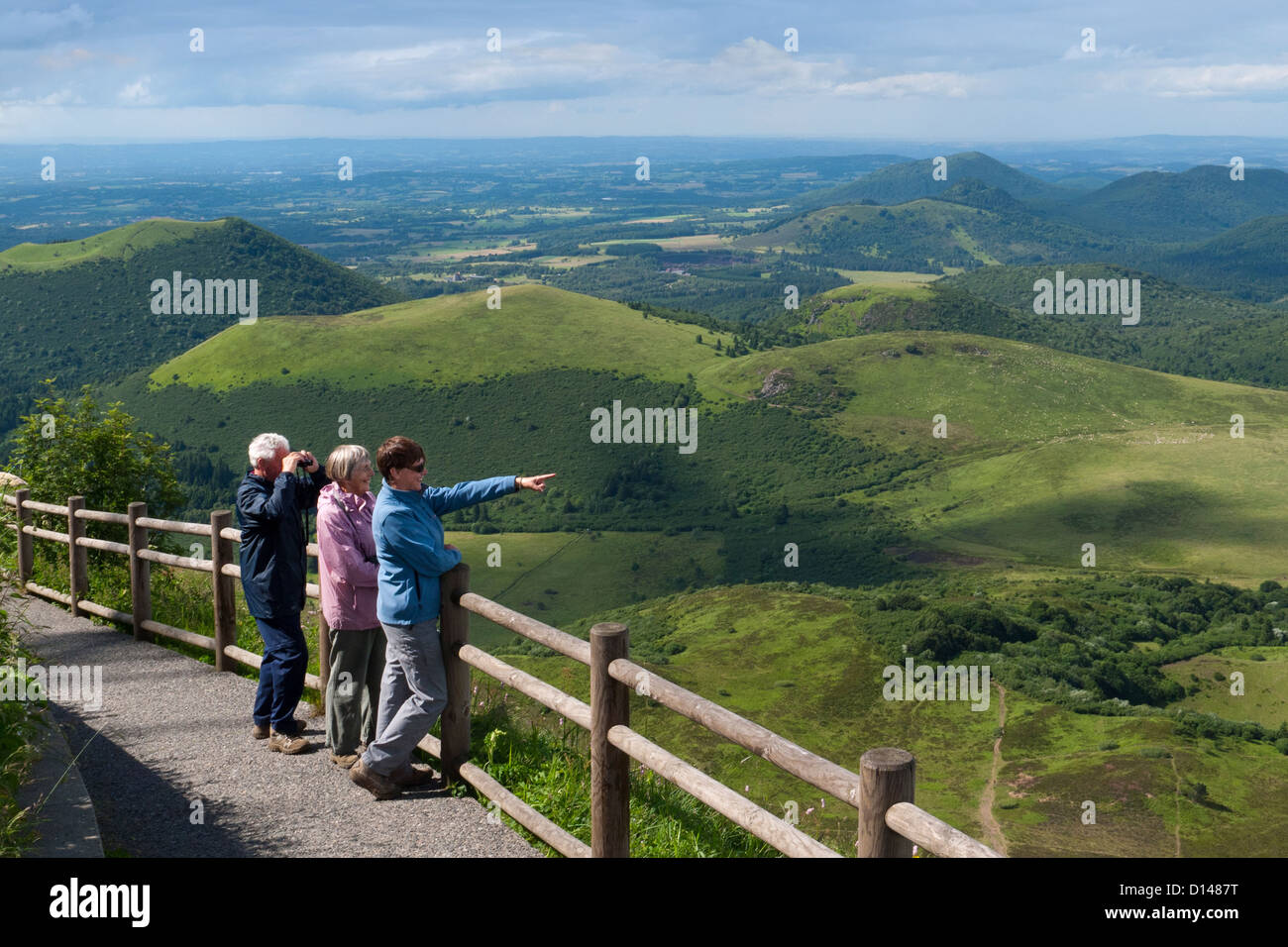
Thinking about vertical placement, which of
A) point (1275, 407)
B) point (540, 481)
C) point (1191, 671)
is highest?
point (540, 481)

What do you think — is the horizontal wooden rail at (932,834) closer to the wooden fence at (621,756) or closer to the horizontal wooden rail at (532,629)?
the wooden fence at (621,756)

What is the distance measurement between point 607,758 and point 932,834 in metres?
2.63

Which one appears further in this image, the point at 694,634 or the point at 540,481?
the point at 694,634

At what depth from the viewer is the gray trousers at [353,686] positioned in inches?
320

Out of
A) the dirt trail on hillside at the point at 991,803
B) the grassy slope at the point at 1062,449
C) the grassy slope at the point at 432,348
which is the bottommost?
the dirt trail on hillside at the point at 991,803

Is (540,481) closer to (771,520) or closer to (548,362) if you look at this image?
(771,520)

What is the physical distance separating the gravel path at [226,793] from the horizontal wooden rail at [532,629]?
1.32m

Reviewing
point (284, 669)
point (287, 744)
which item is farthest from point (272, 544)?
point (287, 744)

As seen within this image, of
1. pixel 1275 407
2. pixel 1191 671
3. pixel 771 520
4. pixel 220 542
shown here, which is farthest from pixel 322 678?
pixel 1275 407

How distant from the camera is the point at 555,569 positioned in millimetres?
127312

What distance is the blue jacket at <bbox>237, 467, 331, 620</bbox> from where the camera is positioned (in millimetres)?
8523
